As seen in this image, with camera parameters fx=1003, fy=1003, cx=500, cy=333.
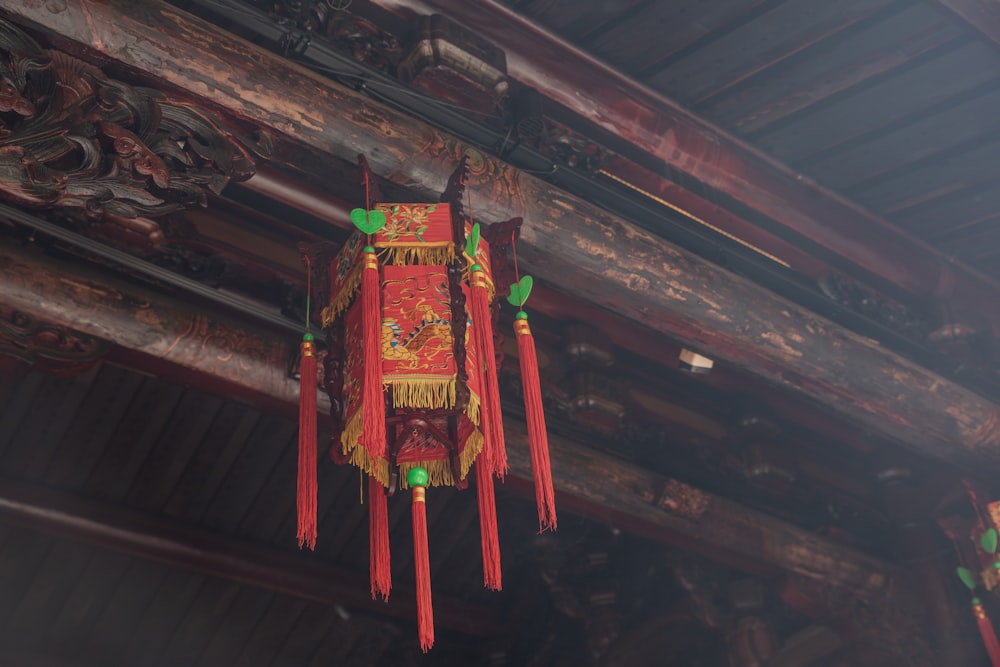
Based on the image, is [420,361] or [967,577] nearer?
[420,361]

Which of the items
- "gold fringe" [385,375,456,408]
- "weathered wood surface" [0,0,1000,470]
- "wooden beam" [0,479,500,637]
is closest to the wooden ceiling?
"weathered wood surface" [0,0,1000,470]

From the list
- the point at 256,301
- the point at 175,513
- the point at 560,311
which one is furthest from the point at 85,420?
the point at 560,311

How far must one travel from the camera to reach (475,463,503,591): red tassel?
2297 millimetres

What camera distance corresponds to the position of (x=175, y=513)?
3824mm

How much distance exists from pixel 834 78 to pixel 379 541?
1.92 m

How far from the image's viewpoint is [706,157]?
10.5ft

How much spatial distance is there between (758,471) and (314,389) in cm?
228

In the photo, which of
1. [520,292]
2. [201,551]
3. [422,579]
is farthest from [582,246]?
[201,551]

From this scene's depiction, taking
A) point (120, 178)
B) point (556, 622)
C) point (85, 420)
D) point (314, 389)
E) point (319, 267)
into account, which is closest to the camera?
point (120, 178)

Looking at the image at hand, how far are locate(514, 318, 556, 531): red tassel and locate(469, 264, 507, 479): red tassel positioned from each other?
0.07m

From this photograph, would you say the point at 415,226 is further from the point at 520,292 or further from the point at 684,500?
the point at 684,500

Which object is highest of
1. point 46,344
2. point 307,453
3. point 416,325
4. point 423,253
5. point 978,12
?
point 978,12

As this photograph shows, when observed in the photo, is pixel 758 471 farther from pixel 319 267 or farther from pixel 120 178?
pixel 120 178

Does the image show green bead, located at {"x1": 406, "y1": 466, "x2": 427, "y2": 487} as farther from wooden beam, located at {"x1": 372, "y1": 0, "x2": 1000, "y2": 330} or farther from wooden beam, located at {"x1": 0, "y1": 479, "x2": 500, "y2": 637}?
wooden beam, located at {"x1": 0, "y1": 479, "x2": 500, "y2": 637}
